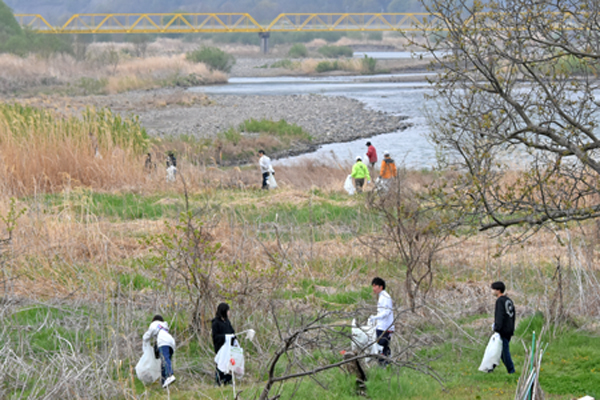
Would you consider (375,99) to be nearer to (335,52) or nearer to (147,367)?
(147,367)

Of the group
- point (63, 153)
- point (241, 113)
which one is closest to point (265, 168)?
point (63, 153)

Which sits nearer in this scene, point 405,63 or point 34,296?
point 34,296

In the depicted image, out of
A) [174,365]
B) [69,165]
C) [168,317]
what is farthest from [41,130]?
[174,365]

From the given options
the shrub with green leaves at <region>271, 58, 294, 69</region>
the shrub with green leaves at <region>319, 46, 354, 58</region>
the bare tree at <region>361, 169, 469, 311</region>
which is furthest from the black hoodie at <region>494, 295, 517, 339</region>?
the shrub with green leaves at <region>319, 46, 354, 58</region>

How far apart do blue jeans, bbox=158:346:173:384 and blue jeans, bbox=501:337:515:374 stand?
3.60 metres

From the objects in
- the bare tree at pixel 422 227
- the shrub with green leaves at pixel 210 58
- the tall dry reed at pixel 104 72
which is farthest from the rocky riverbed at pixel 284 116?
the shrub with green leaves at pixel 210 58

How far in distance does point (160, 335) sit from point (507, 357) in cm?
377

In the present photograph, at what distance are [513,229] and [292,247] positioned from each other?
578 centimetres

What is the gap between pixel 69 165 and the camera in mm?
19891

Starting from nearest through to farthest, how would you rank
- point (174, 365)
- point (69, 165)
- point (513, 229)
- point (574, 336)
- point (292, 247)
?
point (174, 365), point (574, 336), point (292, 247), point (513, 229), point (69, 165)

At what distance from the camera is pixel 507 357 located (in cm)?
781

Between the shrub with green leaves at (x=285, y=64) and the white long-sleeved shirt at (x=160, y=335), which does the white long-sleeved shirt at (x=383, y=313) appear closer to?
the white long-sleeved shirt at (x=160, y=335)

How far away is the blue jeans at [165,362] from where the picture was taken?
301 inches

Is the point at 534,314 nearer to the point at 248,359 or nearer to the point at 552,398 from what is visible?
the point at 552,398
